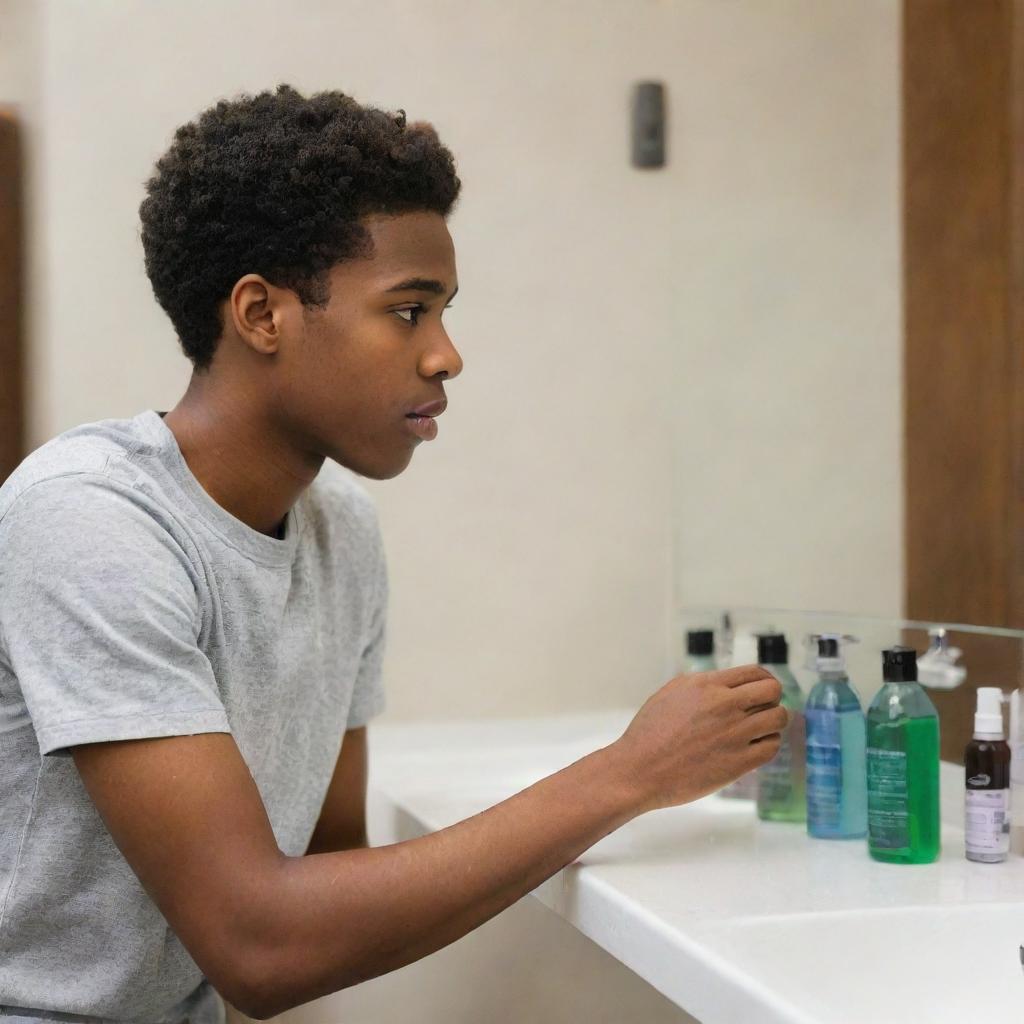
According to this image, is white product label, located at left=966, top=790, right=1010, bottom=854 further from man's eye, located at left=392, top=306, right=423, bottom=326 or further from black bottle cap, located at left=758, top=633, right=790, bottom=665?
man's eye, located at left=392, top=306, right=423, bottom=326

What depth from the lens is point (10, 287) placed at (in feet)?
5.61

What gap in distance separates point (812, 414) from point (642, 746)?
791mm

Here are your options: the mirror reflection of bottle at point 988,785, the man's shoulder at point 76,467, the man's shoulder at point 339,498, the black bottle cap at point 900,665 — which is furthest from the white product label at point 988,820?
the man's shoulder at point 76,467

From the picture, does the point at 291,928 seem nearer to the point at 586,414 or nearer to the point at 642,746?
the point at 642,746

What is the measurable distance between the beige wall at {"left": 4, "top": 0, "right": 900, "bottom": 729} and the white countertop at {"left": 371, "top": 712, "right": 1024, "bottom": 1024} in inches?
19.2

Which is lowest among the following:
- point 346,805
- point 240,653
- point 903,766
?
point 346,805

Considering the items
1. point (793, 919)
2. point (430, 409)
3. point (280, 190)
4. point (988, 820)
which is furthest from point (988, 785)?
point (280, 190)

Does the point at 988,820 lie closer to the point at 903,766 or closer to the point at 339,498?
the point at 903,766

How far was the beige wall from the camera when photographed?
1696 millimetres

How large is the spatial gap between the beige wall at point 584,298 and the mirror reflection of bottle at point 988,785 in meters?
0.47

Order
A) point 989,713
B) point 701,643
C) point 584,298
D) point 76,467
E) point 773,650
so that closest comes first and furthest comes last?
point 76,467, point 989,713, point 773,650, point 701,643, point 584,298

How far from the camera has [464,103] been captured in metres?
1.86

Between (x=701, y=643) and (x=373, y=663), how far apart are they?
15.7 inches

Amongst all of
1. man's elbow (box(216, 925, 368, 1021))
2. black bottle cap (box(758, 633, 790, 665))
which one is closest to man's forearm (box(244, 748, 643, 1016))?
man's elbow (box(216, 925, 368, 1021))
